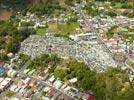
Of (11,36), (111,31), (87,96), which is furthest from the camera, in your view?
(111,31)

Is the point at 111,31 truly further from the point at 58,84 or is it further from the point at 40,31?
the point at 58,84

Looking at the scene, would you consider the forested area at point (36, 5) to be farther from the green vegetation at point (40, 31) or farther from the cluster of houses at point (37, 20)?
the green vegetation at point (40, 31)

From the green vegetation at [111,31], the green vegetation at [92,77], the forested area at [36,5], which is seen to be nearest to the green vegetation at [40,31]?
the forested area at [36,5]

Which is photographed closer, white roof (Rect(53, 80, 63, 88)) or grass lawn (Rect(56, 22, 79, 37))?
white roof (Rect(53, 80, 63, 88))

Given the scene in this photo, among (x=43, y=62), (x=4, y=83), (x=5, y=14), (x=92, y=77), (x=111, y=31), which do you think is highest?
(x=92, y=77)

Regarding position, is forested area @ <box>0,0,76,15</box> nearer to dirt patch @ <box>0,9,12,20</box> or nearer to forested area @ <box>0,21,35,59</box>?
dirt patch @ <box>0,9,12,20</box>

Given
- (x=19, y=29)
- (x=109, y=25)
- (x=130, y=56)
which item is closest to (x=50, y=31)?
(x=19, y=29)

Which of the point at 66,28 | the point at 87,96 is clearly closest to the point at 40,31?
the point at 66,28

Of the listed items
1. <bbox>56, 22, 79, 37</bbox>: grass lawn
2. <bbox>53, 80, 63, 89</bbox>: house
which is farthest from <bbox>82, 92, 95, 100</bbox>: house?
<bbox>56, 22, 79, 37</bbox>: grass lawn
